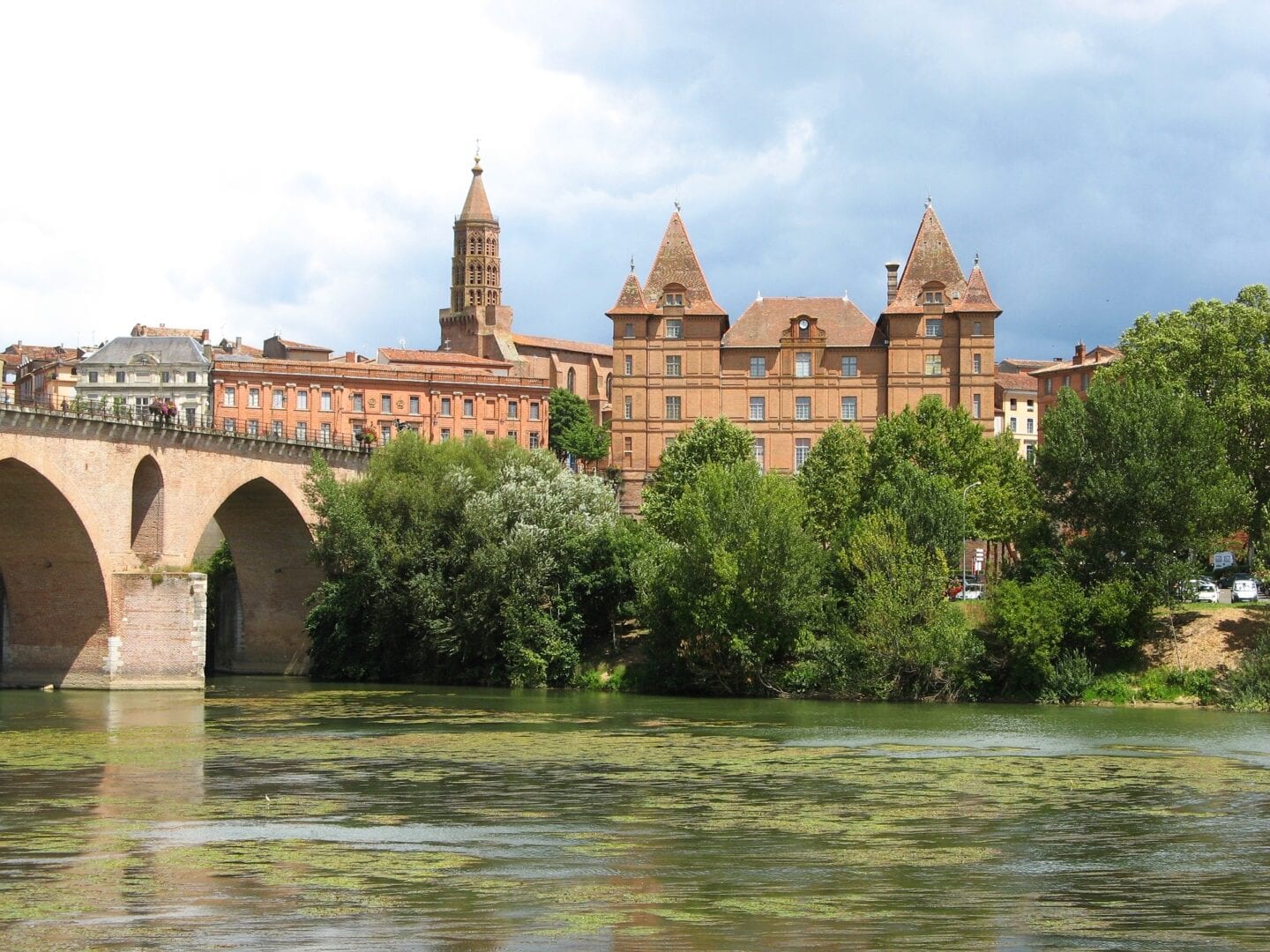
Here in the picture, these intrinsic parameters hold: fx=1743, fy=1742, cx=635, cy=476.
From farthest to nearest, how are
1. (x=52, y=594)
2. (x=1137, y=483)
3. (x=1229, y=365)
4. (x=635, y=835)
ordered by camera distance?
1. (x=1229, y=365)
2. (x=52, y=594)
3. (x=1137, y=483)
4. (x=635, y=835)

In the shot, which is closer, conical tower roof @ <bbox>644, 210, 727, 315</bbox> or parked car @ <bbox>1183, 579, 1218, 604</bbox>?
parked car @ <bbox>1183, 579, 1218, 604</bbox>

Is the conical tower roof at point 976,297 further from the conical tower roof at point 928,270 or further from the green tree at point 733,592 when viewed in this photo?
the green tree at point 733,592

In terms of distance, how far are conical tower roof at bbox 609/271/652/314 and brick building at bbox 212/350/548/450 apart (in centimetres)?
1896

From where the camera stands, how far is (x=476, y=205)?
192375 millimetres

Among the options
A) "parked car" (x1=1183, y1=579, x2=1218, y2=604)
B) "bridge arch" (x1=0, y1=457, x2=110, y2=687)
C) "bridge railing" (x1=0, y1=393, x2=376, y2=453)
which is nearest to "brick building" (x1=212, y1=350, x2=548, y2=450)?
"bridge railing" (x1=0, y1=393, x2=376, y2=453)

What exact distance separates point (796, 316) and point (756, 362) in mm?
4165

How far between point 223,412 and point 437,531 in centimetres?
6120

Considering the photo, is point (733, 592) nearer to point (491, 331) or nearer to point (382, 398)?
point (382, 398)

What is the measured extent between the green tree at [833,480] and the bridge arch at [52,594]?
2753 cm

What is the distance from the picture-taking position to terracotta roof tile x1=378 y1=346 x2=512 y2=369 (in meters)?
138

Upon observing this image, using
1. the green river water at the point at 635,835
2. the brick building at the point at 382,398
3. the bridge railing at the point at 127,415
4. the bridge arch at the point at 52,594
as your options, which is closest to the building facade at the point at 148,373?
the brick building at the point at 382,398

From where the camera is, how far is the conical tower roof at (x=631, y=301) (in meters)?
108

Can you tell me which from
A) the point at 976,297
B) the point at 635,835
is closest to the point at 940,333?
the point at 976,297

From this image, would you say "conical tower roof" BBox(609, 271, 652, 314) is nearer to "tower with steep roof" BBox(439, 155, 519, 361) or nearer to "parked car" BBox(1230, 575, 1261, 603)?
"parked car" BBox(1230, 575, 1261, 603)
